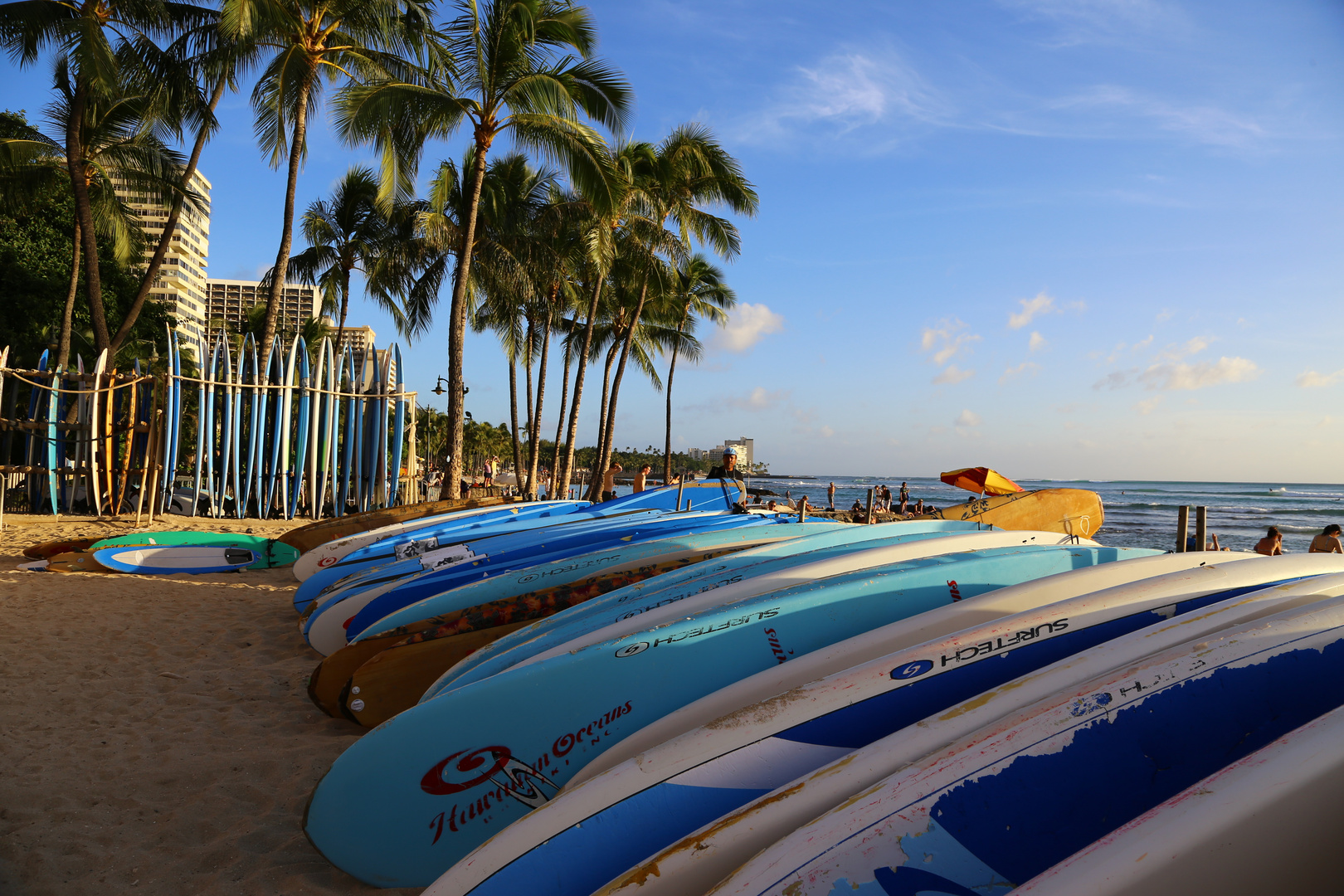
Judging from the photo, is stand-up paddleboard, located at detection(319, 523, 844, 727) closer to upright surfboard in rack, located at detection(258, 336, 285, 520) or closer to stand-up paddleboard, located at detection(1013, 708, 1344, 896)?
stand-up paddleboard, located at detection(1013, 708, 1344, 896)

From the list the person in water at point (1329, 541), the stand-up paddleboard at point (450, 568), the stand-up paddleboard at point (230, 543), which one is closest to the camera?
the stand-up paddleboard at point (450, 568)

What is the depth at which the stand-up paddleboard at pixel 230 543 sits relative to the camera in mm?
7220

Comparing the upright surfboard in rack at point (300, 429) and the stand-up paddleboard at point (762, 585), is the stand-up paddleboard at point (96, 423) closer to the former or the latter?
the upright surfboard in rack at point (300, 429)

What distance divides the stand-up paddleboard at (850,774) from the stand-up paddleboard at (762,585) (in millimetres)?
986

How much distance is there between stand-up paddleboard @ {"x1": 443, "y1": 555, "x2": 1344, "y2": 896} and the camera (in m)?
1.48

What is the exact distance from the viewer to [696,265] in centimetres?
2409

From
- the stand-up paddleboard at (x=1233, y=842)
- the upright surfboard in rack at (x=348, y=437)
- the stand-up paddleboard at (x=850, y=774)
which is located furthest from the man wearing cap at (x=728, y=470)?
the upright surfboard in rack at (x=348, y=437)

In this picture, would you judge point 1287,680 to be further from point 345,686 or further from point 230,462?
point 230,462

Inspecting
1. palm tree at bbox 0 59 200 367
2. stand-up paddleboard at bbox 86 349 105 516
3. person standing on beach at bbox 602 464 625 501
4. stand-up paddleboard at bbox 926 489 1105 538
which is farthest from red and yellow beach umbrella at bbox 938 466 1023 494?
palm tree at bbox 0 59 200 367

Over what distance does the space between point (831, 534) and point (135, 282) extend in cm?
2325

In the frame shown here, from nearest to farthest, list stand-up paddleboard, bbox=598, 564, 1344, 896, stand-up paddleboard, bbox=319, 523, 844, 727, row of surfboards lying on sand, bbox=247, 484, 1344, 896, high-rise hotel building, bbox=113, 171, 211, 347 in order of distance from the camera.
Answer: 1. row of surfboards lying on sand, bbox=247, 484, 1344, 896
2. stand-up paddleboard, bbox=598, 564, 1344, 896
3. stand-up paddleboard, bbox=319, 523, 844, 727
4. high-rise hotel building, bbox=113, 171, 211, 347

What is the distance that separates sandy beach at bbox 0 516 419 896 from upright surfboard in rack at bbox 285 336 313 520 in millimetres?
6163

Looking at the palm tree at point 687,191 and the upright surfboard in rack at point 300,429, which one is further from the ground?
the palm tree at point 687,191

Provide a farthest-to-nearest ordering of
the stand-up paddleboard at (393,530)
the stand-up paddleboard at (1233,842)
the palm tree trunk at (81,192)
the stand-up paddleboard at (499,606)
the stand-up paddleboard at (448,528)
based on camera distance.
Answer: the palm tree trunk at (81,192) → the stand-up paddleboard at (393,530) → the stand-up paddleboard at (448,528) → the stand-up paddleboard at (499,606) → the stand-up paddleboard at (1233,842)
